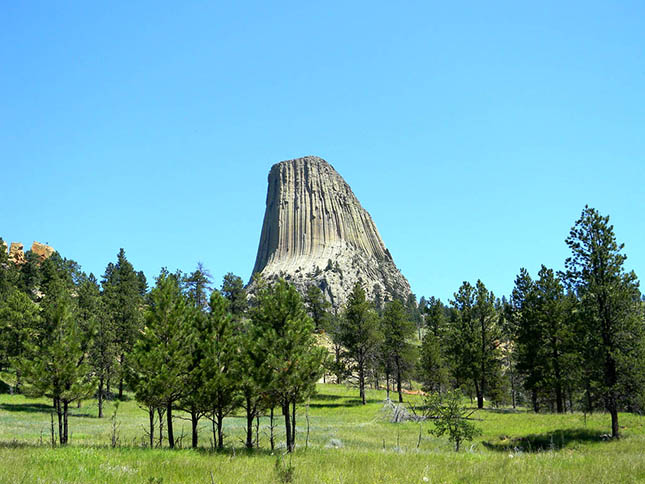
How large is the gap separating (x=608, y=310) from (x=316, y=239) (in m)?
152

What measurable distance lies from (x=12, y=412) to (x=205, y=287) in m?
47.6

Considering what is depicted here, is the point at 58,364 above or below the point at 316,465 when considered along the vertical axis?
above

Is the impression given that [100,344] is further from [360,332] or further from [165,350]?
[165,350]

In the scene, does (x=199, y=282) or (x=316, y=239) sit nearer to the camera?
(x=199, y=282)

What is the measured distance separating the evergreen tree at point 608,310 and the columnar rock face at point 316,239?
129753 mm

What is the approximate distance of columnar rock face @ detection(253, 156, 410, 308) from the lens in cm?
17125

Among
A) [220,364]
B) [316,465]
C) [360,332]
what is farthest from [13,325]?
[316,465]

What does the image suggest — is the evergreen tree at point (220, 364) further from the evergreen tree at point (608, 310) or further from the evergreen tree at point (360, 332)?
the evergreen tree at point (360, 332)

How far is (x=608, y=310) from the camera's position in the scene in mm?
32906

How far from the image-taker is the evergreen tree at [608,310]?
1247 inches

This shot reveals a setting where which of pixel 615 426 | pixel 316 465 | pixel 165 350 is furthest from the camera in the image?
pixel 615 426

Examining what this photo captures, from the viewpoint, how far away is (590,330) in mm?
33250

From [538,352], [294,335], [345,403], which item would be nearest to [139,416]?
[345,403]

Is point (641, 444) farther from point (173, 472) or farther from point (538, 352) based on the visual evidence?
point (173, 472)
